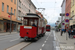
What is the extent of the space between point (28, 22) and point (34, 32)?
6.97 feet

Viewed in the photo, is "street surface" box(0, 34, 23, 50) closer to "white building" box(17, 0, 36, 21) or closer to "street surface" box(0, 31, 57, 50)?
"street surface" box(0, 31, 57, 50)

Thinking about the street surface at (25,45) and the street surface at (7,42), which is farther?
the street surface at (7,42)

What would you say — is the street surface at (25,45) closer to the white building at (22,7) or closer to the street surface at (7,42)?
the street surface at (7,42)

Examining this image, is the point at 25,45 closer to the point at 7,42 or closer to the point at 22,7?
the point at 7,42

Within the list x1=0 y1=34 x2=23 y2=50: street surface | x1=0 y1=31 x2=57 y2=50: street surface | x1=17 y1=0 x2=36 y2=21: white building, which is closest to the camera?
x1=0 y1=31 x2=57 y2=50: street surface

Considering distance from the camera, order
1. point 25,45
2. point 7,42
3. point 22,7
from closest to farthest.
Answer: point 25,45 < point 7,42 < point 22,7

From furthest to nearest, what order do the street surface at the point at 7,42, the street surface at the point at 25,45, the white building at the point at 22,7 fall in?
the white building at the point at 22,7 < the street surface at the point at 7,42 < the street surface at the point at 25,45

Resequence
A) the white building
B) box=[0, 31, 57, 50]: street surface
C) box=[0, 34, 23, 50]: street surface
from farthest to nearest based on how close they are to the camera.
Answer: the white building
box=[0, 34, 23, 50]: street surface
box=[0, 31, 57, 50]: street surface

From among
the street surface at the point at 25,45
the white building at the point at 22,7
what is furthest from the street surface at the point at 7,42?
the white building at the point at 22,7

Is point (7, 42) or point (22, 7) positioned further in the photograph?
point (22, 7)

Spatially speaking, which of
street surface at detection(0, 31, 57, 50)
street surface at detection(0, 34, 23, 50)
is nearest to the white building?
street surface at detection(0, 34, 23, 50)

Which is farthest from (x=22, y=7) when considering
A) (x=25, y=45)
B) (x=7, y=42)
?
(x=25, y=45)

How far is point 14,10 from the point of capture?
1574 inches

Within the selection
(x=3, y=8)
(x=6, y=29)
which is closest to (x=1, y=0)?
(x=3, y=8)
